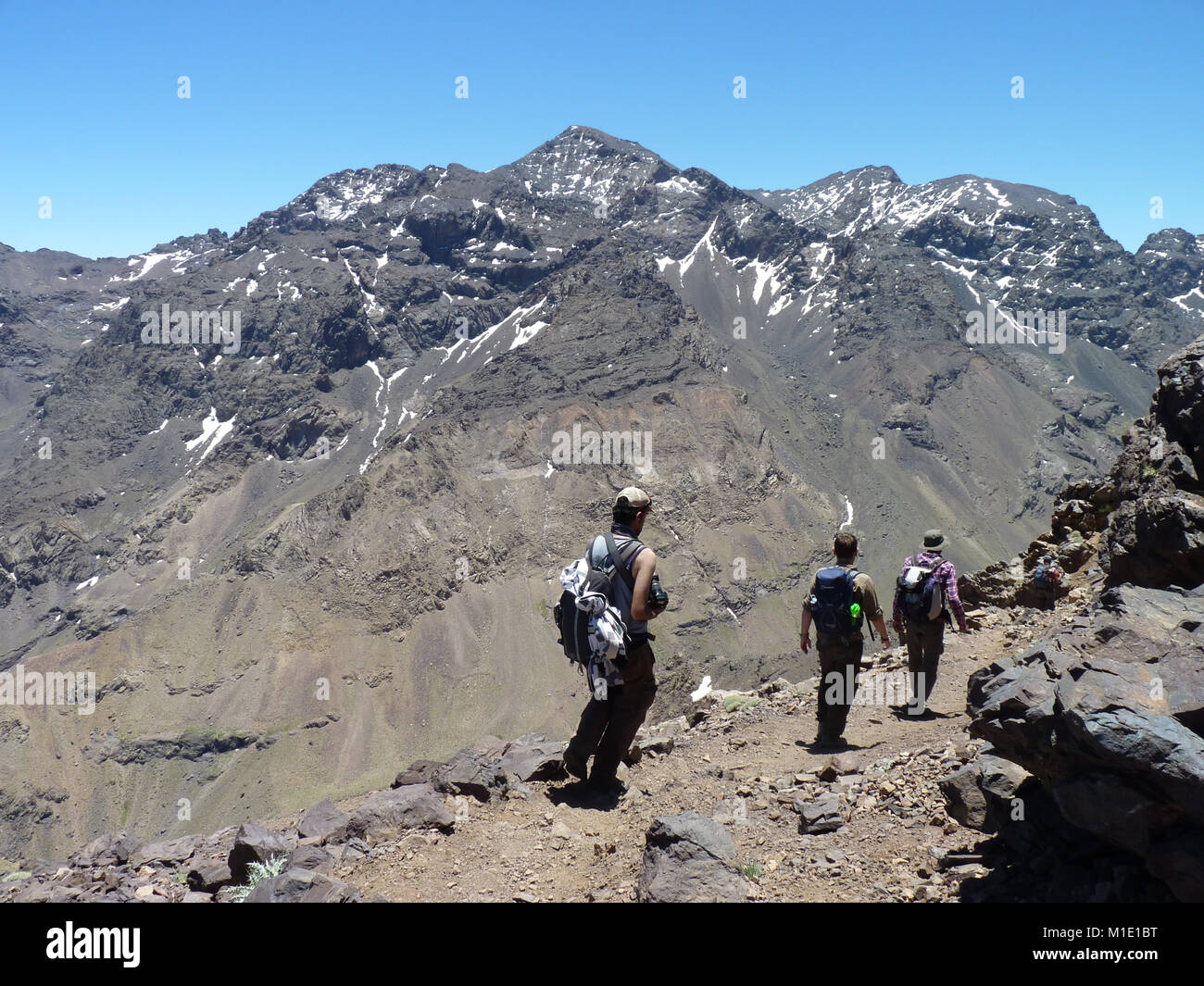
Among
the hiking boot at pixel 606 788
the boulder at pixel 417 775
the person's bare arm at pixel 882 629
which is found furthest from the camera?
the boulder at pixel 417 775

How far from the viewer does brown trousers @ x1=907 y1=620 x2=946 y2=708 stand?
12.8 metres

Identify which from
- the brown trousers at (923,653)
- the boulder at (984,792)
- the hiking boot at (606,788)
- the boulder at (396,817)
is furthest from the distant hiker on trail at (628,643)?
the brown trousers at (923,653)

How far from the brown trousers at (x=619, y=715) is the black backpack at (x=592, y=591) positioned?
31cm

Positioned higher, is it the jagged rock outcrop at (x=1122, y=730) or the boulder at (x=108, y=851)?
the jagged rock outcrop at (x=1122, y=730)

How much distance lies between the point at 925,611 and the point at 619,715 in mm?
6313

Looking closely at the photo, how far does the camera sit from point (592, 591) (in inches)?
316

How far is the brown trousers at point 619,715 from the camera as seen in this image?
27.5ft

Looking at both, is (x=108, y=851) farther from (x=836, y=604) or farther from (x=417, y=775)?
(x=836, y=604)

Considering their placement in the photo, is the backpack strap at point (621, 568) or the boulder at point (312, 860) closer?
the boulder at point (312, 860)

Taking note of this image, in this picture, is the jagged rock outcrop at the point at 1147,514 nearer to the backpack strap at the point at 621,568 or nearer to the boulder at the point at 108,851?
the backpack strap at the point at 621,568
